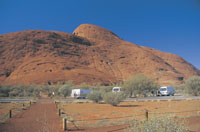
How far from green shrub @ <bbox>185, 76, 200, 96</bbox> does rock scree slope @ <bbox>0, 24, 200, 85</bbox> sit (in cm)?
3759

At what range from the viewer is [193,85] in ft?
121

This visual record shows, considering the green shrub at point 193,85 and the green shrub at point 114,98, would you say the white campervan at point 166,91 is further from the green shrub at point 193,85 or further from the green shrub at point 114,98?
the green shrub at point 114,98

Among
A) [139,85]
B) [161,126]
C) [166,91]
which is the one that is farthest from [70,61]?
[161,126]

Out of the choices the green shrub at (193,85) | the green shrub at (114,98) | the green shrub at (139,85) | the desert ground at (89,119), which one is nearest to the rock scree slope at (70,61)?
the green shrub at (139,85)

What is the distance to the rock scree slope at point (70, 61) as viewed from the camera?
7162 centimetres

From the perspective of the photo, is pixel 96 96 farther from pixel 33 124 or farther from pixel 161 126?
pixel 161 126

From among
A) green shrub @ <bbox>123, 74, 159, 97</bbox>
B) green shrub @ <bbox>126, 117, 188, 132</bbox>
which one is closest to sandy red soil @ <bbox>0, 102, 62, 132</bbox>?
green shrub @ <bbox>126, 117, 188, 132</bbox>

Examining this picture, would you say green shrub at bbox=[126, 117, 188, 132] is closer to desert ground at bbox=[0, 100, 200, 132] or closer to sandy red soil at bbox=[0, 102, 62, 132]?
desert ground at bbox=[0, 100, 200, 132]

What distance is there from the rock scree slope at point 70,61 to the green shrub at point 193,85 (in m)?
37.6

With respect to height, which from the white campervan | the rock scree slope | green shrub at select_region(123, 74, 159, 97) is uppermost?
the rock scree slope

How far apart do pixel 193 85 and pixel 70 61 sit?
194 ft

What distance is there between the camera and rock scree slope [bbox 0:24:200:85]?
235ft

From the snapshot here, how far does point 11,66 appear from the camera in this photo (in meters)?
77.6

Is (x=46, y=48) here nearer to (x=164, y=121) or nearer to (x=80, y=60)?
(x=80, y=60)
